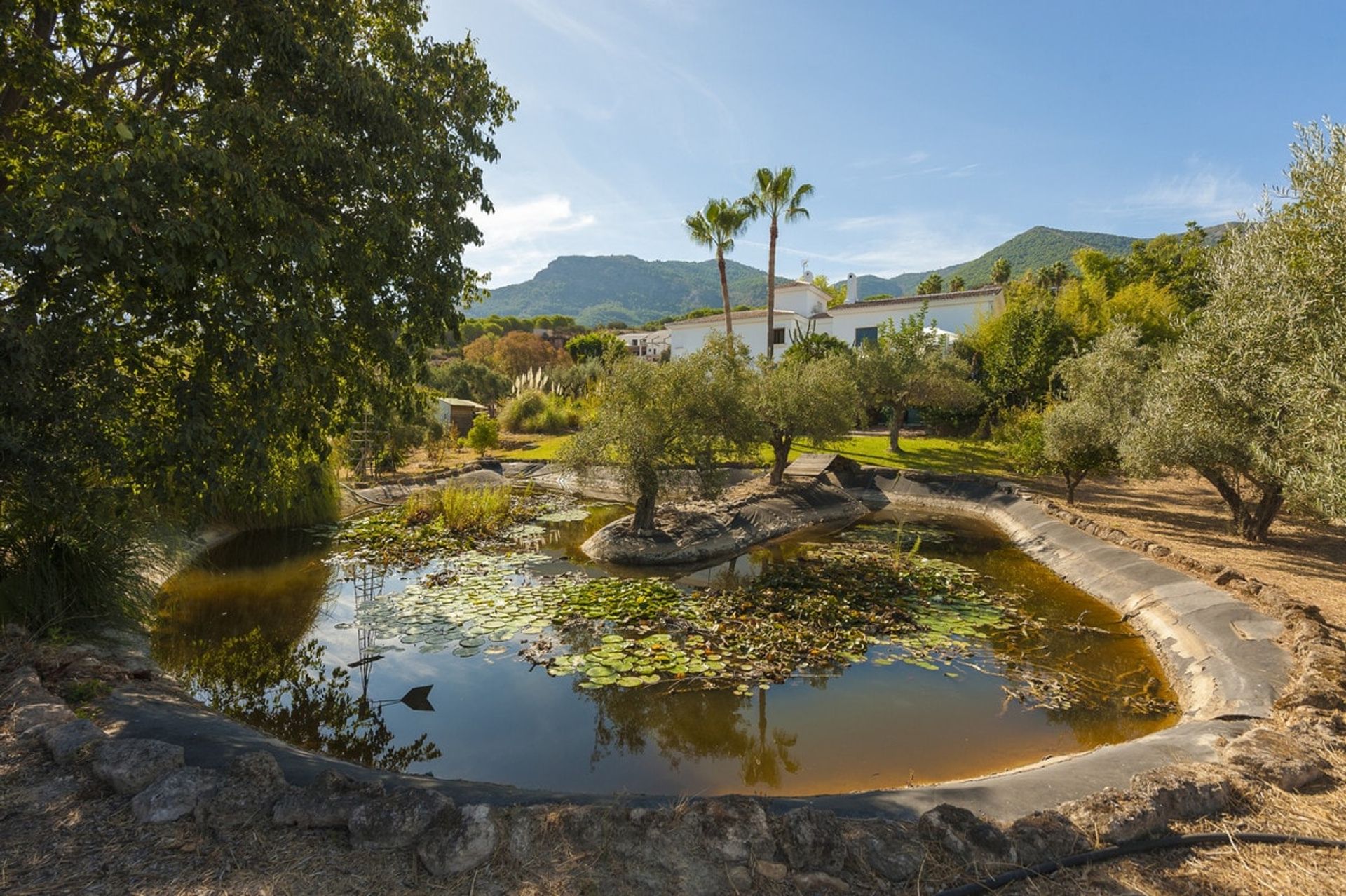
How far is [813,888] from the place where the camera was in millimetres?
3340

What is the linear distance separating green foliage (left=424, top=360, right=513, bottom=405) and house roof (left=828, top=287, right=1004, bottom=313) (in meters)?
26.3

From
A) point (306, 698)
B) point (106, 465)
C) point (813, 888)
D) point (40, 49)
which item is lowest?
point (306, 698)

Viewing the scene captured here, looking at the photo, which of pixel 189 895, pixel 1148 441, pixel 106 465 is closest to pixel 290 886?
pixel 189 895

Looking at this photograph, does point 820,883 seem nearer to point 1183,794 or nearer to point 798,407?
point 1183,794

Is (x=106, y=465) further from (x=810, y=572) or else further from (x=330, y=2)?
(x=810, y=572)

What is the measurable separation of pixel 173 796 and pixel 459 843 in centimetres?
188

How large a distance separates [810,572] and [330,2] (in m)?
11.5

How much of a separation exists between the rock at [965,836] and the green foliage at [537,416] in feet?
107

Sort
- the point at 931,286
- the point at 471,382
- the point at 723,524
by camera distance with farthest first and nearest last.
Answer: the point at 931,286 < the point at 471,382 < the point at 723,524

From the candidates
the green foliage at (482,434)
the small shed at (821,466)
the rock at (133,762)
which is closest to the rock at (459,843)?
the rock at (133,762)

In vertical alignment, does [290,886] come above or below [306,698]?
above

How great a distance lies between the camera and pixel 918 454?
83.8 ft

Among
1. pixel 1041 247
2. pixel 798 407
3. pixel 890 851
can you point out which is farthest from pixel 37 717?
pixel 1041 247

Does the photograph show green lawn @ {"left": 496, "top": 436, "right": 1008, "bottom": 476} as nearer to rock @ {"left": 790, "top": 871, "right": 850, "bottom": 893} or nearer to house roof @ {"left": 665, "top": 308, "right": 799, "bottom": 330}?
rock @ {"left": 790, "top": 871, "right": 850, "bottom": 893}
